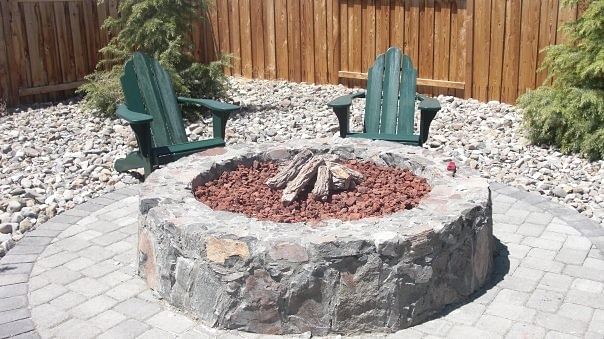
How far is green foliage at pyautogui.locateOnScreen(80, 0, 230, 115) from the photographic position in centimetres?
681

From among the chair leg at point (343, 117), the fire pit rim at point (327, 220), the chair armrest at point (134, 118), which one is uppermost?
the chair armrest at point (134, 118)

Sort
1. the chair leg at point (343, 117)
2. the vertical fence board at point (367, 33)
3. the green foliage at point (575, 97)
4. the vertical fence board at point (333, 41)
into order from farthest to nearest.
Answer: the vertical fence board at point (333, 41)
the vertical fence board at point (367, 33)
the green foliage at point (575, 97)
the chair leg at point (343, 117)

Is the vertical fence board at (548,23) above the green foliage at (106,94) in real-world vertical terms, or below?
above

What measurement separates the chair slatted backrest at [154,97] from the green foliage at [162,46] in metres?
1.80

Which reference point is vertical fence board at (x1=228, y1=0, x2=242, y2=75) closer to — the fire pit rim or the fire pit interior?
the fire pit rim

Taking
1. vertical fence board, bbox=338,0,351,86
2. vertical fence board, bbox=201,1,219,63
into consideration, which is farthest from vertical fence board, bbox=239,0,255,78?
vertical fence board, bbox=338,0,351,86

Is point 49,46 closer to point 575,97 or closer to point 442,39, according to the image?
point 442,39

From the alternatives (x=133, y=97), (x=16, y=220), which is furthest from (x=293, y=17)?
(x=16, y=220)

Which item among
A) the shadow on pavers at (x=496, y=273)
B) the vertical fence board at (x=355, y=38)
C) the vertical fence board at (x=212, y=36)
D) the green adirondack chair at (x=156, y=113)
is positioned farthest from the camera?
the vertical fence board at (x=212, y=36)

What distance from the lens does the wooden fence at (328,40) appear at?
6.90 metres

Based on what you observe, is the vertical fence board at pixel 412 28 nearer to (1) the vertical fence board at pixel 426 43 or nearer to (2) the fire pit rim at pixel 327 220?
(1) the vertical fence board at pixel 426 43

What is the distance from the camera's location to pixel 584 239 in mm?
3750

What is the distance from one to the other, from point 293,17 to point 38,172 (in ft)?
13.7

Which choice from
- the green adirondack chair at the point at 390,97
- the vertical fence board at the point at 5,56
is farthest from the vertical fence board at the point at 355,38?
the vertical fence board at the point at 5,56
